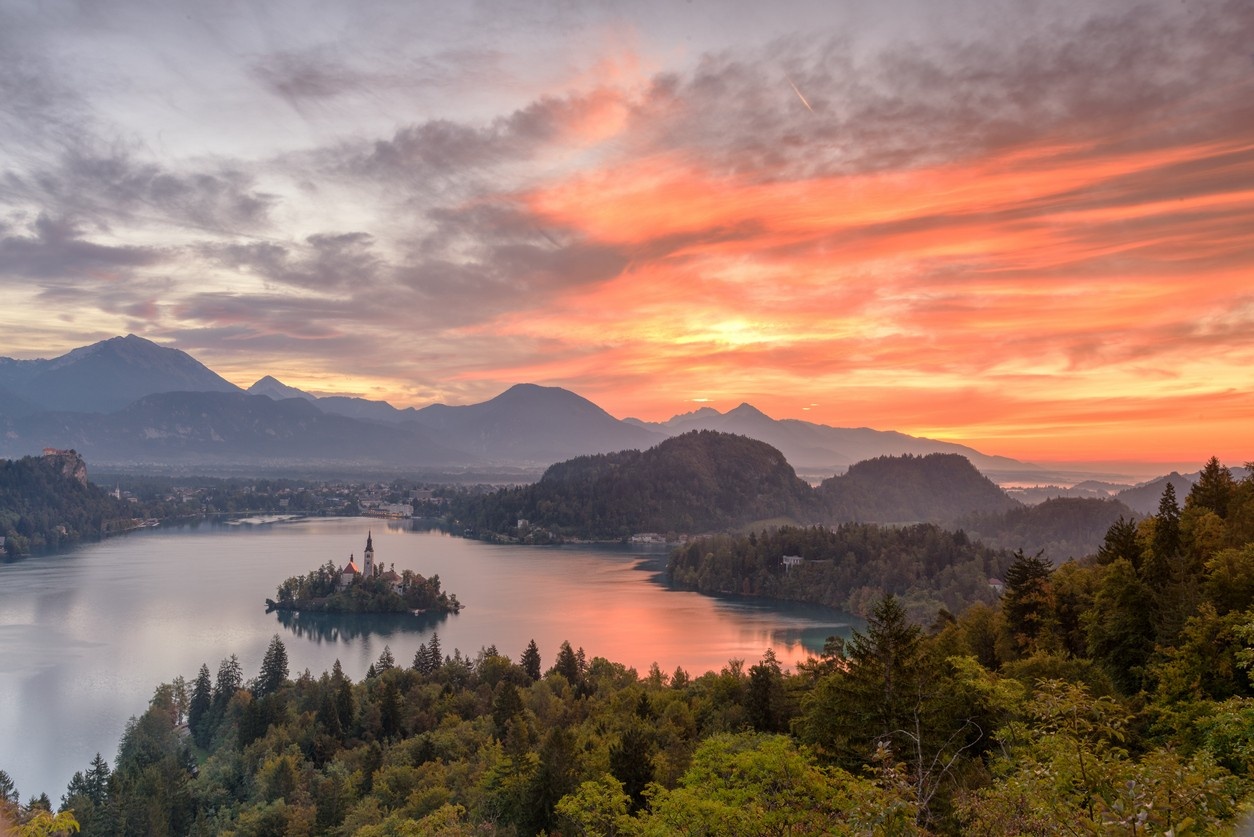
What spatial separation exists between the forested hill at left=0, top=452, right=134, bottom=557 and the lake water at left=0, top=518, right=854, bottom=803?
46.6 feet

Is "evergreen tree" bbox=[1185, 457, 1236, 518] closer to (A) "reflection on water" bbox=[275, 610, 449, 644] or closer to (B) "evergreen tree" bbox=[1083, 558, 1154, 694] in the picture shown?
(B) "evergreen tree" bbox=[1083, 558, 1154, 694]

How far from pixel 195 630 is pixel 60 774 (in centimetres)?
1962

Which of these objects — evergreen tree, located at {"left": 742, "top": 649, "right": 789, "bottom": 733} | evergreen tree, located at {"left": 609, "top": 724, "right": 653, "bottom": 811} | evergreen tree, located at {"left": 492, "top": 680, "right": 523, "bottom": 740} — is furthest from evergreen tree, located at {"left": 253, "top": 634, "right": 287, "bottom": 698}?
evergreen tree, located at {"left": 609, "top": 724, "right": 653, "bottom": 811}

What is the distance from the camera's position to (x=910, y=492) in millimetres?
117938

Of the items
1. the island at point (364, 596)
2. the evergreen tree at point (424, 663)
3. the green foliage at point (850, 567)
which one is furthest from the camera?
the green foliage at point (850, 567)

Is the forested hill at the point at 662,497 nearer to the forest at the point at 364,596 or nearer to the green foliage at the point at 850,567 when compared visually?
the green foliage at the point at 850,567

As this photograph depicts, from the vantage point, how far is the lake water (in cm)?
2969

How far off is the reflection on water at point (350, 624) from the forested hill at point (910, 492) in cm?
7309

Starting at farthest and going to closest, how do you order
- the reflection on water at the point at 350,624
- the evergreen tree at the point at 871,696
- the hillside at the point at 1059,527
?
the hillside at the point at 1059,527 → the reflection on water at the point at 350,624 → the evergreen tree at the point at 871,696

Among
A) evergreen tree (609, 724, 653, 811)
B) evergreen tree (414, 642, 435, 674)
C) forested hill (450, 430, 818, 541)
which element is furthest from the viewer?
forested hill (450, 430, 818, 541)

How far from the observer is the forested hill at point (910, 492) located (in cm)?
11125

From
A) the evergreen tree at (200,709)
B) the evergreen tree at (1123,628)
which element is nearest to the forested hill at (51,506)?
the evergreen tree at (200,709)

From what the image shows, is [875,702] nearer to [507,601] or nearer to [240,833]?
[240,833]

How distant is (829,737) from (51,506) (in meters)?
111
